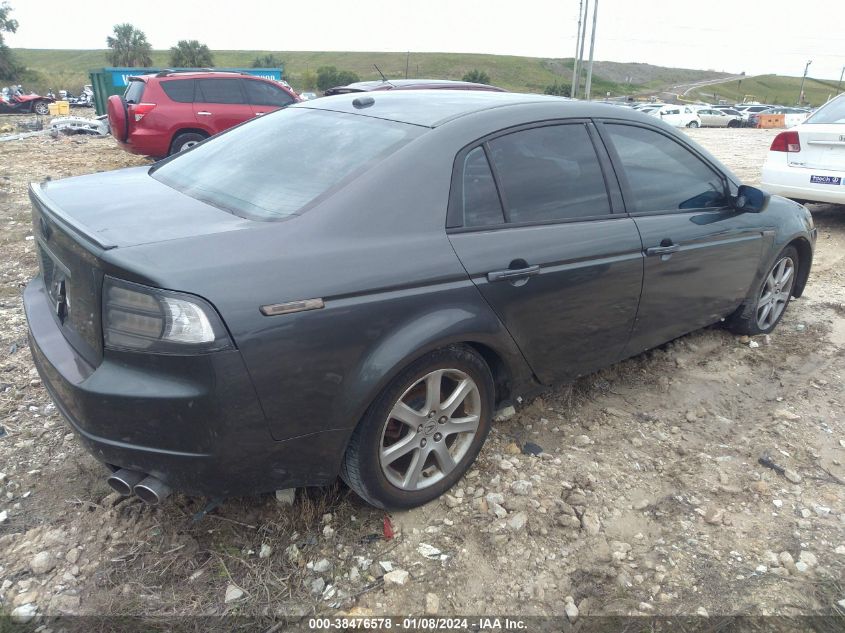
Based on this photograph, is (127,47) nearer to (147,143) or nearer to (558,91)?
(558,91)

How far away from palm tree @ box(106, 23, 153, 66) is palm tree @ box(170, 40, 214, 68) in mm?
7254

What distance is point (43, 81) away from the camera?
47812mm

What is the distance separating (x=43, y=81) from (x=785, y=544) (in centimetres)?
5789

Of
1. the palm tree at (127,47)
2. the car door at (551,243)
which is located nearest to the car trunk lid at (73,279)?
the car door at (551,243)

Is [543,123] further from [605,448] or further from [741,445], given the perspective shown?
[741,445]

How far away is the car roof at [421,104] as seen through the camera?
8.85 feet

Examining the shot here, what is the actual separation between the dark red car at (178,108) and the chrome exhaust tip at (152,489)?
9.27 metres

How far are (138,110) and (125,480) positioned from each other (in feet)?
32.1

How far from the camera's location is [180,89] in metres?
10.7

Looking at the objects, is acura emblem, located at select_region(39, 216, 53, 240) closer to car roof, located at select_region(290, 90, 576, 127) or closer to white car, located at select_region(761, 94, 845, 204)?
car roof, located at select_region(290, 90, 576, 127)

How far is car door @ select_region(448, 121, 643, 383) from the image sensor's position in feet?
8.24

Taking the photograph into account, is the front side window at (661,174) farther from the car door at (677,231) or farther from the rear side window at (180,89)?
the rear side window at (180,89)

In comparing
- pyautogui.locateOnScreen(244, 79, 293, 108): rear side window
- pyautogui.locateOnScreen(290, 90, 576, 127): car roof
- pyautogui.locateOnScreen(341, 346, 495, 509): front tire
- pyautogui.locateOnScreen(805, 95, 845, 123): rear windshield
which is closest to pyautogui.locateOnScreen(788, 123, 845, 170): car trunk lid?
pyautogui.locateOnScreen(805, 95, 845, 123): rear windshield

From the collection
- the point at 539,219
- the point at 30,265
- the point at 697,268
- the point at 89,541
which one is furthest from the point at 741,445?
the point at 30,265
